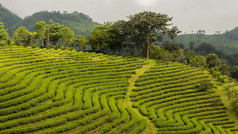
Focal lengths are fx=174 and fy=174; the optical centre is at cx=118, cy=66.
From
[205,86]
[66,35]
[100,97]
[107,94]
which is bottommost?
[100,97]

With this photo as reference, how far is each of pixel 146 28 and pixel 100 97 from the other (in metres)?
30.5

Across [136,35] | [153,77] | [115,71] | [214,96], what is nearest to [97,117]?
[115,71]

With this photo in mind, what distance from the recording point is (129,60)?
48.4 metres

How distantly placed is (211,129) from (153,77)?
15698 mm

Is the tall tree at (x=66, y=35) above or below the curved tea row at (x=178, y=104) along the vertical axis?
above

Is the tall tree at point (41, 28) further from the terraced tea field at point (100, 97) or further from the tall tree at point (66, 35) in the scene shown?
the terraced tea field at point (100, 97)

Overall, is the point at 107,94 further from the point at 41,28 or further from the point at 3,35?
the point at 3,35

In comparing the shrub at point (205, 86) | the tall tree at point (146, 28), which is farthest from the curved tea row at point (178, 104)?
the tall tree at point (146, 28)

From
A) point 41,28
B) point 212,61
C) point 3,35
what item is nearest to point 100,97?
point 41,28

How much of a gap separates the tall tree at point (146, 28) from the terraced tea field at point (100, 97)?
9859mm

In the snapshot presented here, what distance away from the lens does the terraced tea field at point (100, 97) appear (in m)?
21.1

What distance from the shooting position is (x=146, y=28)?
5200 cm

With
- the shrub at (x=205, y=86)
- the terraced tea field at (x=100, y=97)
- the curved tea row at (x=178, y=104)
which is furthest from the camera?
the shrub at (x=205, y=86)

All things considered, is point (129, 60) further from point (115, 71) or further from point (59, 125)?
point (59, 125)
